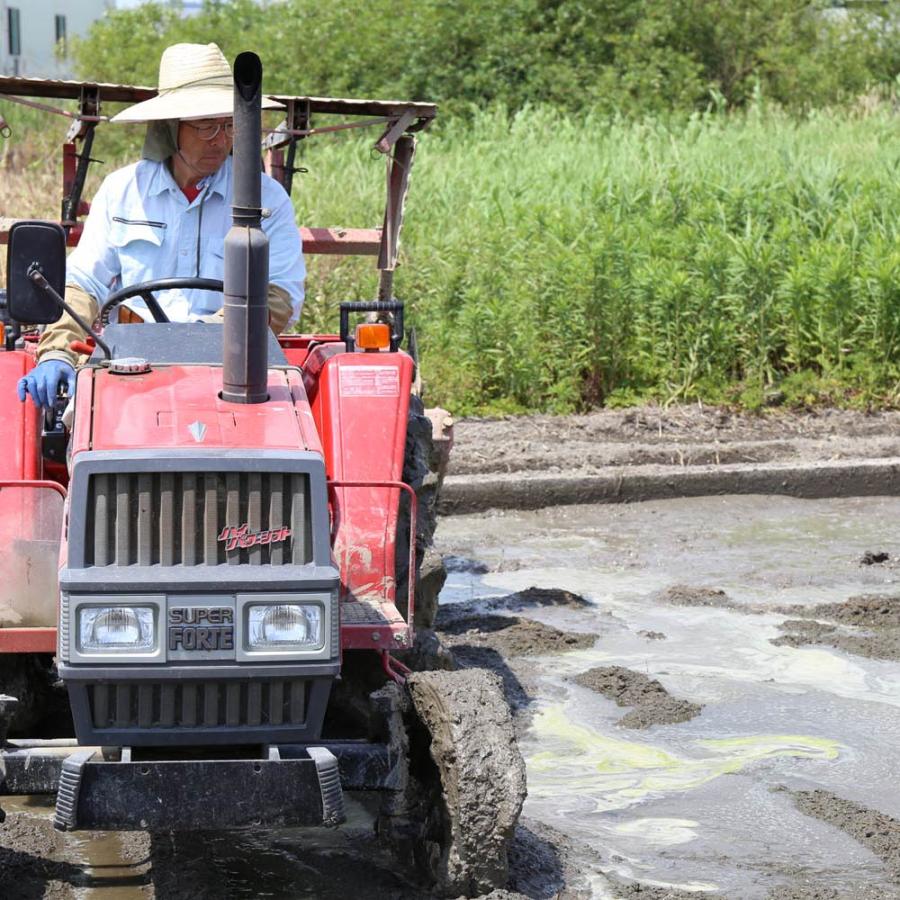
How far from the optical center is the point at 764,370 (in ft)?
34.4

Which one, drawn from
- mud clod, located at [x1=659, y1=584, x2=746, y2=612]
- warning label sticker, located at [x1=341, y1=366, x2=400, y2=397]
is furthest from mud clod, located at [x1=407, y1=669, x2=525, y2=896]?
mud clod, located at [x1=659, y1=584, x2=746, y2=612]

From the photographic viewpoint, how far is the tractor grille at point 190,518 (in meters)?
3.43

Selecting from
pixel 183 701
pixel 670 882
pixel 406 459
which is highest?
pixel 406 459

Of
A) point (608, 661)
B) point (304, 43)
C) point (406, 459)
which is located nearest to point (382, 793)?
point (406, 459)

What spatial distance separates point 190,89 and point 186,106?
0.13 m

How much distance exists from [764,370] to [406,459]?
614 centimetres

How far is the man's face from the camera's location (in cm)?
512

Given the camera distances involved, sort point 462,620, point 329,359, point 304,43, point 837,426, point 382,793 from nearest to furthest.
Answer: point 382,793, point 329,359, point 462,620, point 837,426, point 304,43

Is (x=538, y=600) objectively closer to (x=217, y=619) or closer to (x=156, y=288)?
(x=156, y=288)

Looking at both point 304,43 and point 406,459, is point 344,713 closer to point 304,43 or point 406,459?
→ point 406,459

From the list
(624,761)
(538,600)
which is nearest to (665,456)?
(538,600)

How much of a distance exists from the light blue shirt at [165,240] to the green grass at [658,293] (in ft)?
16.9

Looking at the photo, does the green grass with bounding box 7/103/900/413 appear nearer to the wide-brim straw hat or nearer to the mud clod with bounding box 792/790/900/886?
the wide-brim straw hat

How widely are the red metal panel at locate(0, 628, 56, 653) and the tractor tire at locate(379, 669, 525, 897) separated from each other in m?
0.86
